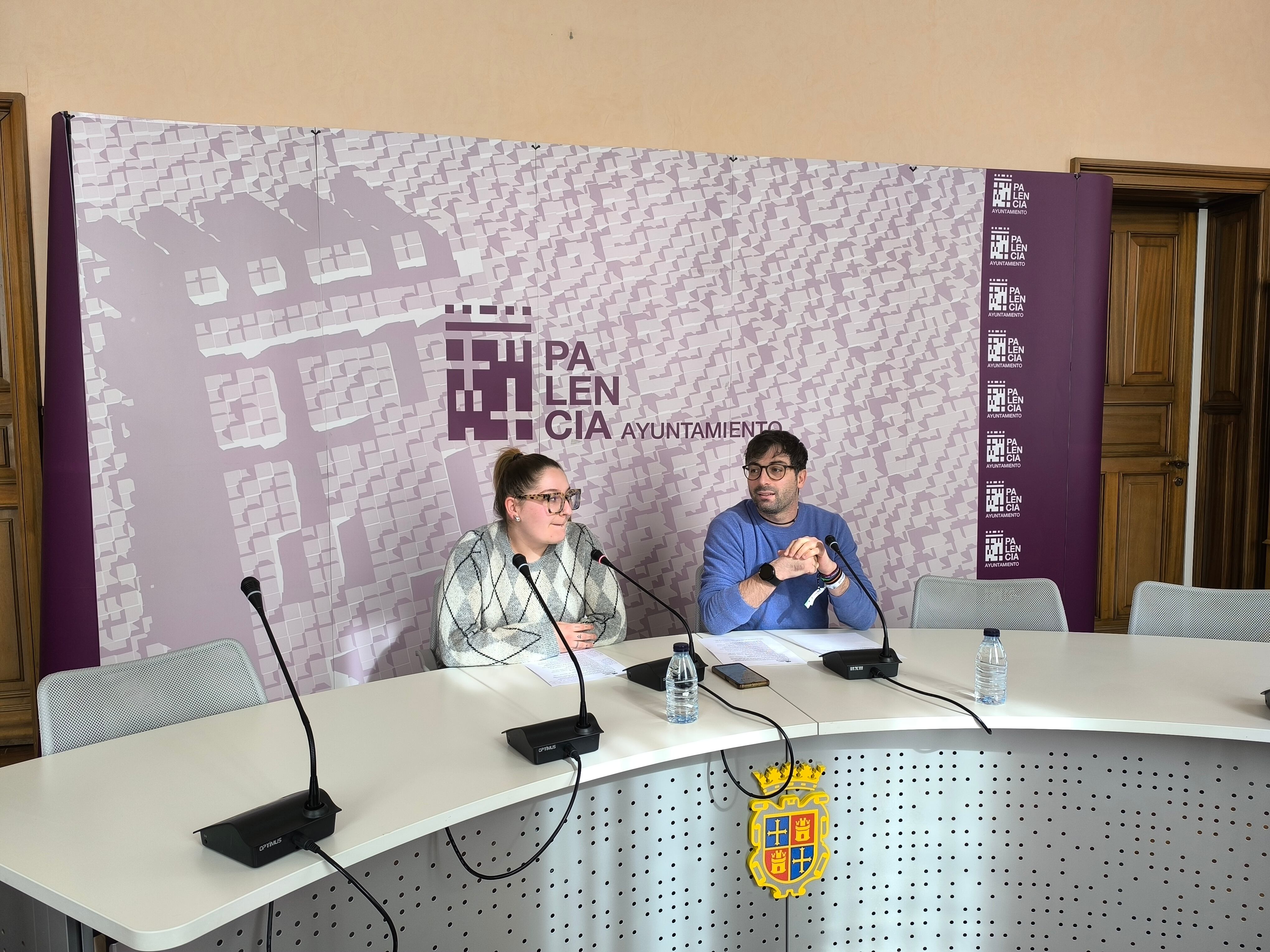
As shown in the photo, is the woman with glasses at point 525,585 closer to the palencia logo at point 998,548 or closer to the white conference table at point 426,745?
the white conference table at point 426,745

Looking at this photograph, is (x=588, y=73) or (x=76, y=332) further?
(x=588, y=73)

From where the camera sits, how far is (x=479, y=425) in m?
3.19

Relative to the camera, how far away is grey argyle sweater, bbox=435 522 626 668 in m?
2.10

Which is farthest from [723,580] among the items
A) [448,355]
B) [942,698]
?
[448,355]

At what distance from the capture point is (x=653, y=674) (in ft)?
6.18

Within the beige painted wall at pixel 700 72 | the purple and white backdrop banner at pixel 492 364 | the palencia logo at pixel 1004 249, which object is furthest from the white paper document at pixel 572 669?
the palencia logo at pixel 1004 249

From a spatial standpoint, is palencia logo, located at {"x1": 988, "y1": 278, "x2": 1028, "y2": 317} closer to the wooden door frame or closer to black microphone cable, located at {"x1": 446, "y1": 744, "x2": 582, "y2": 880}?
the wooden door frame

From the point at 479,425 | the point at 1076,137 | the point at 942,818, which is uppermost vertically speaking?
the point at 1076,137

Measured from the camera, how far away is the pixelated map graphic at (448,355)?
2.89 metres

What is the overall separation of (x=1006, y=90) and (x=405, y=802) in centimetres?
380

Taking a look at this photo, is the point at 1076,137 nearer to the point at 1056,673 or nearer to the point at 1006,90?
the point at 1006,90

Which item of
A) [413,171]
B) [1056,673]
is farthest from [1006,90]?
[1056,673]

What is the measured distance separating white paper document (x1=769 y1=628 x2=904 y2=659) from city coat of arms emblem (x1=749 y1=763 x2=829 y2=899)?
40 centimetres

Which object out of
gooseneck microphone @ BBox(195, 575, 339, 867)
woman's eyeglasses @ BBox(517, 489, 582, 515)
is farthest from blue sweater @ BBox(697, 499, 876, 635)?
gooseneck microphone @ BBox(195, 575, 339, 867)
